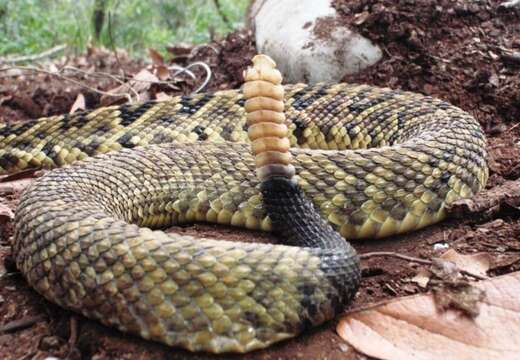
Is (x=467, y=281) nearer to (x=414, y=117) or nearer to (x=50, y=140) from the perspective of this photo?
(x=414, y=117)

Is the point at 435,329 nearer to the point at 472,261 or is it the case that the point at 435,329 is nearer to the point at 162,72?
the point at 472,261

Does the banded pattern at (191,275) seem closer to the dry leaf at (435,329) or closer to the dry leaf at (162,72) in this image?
the dry leaf at (435,329)

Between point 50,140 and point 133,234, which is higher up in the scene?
point 133,234

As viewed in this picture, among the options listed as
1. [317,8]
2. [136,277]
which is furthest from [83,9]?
[136,277]

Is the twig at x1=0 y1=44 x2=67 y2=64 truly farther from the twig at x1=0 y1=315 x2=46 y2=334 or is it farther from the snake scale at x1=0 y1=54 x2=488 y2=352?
the twig at x1=0 y1=315 x2=46 y2=334

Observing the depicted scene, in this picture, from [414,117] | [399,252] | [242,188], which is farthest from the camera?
[414,117]

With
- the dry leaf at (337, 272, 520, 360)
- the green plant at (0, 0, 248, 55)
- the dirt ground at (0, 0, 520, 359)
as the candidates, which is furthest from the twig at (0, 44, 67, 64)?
the dry leaf at (337, 272, 520, 360)

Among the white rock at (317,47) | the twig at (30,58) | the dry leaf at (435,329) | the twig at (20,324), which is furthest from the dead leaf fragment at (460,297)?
the twig at (30,58)
